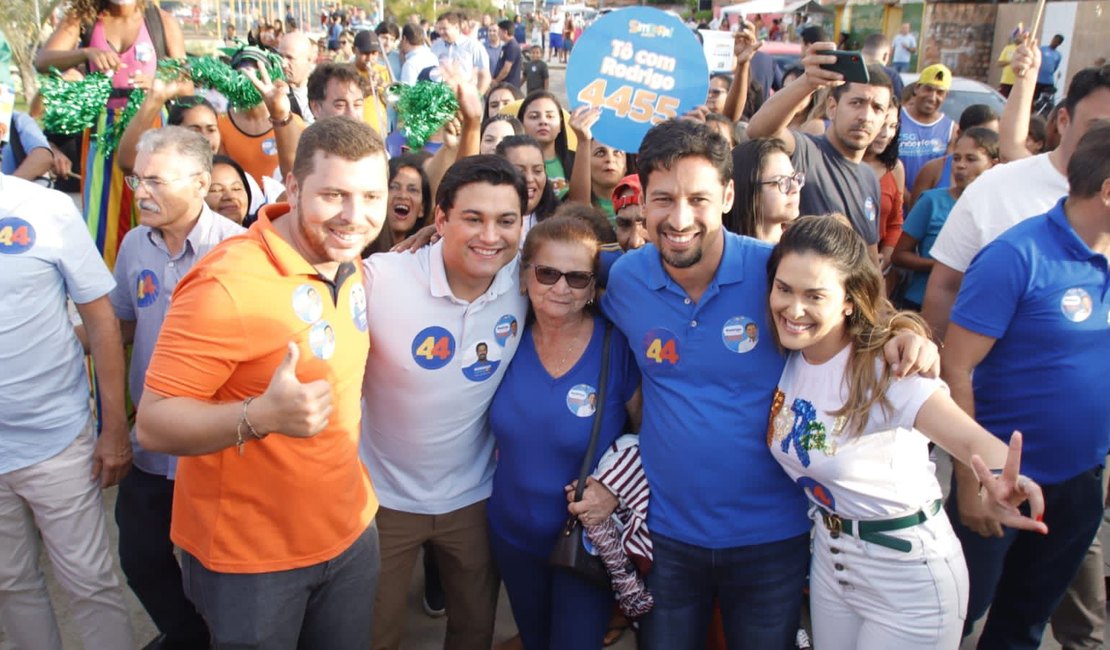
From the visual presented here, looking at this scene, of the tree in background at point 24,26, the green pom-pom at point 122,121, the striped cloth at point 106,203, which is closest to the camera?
the green pom-pom at point 122,121

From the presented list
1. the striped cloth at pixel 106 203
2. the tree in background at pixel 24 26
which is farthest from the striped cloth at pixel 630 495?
the tree in background at pixel 24 26

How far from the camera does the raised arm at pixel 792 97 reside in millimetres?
3111

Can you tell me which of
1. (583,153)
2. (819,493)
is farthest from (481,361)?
(583,153)

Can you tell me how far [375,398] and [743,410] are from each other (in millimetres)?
1254

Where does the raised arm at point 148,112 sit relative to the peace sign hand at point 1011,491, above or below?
above

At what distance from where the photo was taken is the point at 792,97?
11.2 ft

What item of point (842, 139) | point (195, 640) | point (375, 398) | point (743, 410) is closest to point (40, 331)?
point (375, 398)

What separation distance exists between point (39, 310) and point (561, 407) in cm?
184

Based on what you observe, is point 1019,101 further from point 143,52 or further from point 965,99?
point 965,99

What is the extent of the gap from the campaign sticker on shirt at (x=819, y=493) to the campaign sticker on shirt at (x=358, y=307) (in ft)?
4.70

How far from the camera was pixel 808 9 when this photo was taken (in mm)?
27688

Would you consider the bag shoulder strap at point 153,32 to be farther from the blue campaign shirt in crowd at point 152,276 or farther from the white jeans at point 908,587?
the white jeans at point 908,587

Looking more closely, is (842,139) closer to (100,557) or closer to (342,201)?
(342,201)

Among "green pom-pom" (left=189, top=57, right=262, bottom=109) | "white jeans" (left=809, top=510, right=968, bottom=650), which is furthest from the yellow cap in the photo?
"green pom-pom" (left=189, top=57, right=262, bottom=109)
